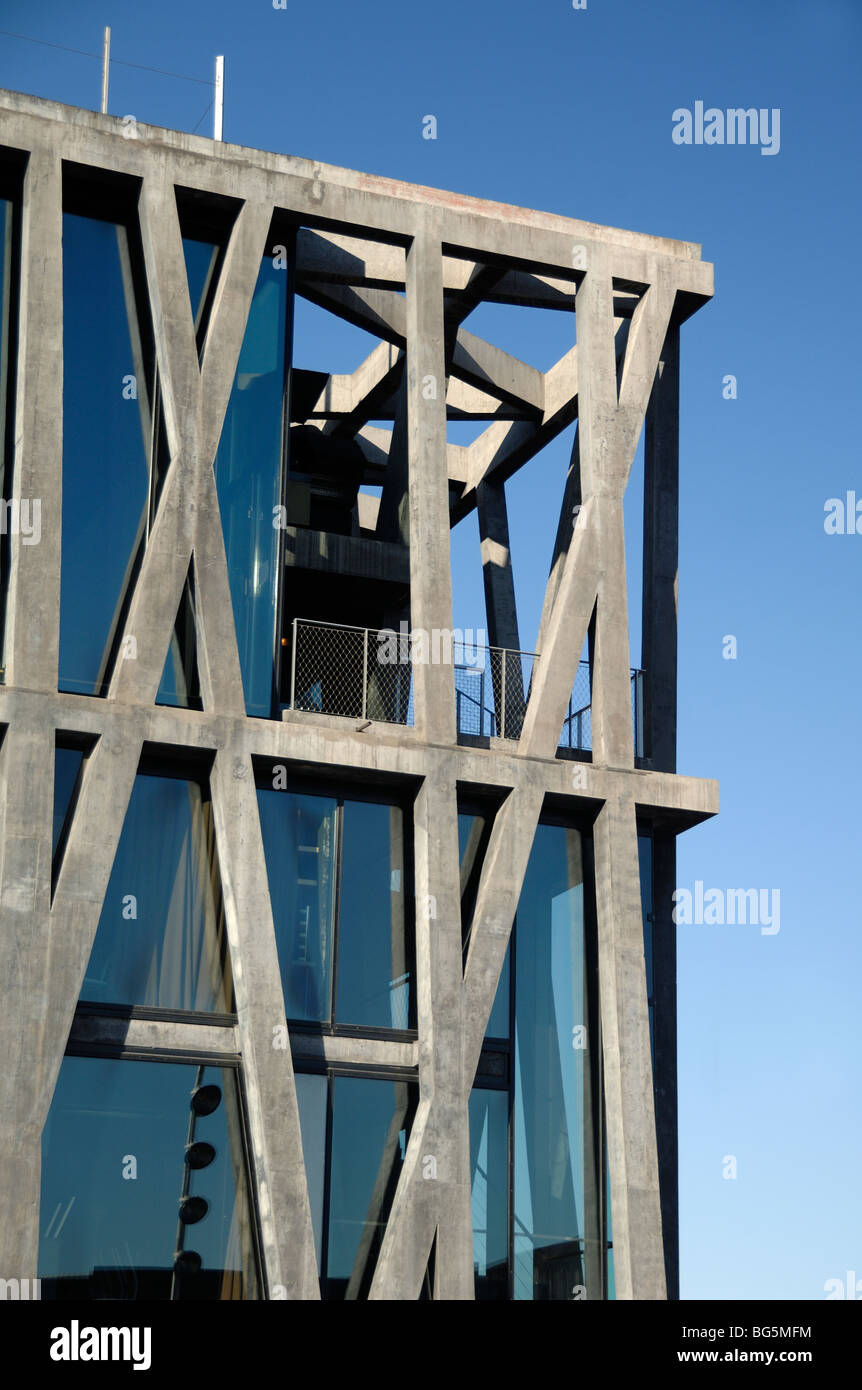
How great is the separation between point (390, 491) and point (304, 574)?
239cm

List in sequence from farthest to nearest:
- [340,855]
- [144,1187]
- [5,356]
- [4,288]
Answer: [340,855] → [4,288] → [5,356] → [144,1187]

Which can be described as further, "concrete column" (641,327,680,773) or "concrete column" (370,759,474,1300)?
"concrete column" (641,327,680,773)

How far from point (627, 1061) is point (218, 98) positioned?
52.7 ft

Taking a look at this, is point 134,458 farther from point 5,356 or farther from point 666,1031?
point 666,1031

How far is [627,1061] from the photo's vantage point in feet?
84.2

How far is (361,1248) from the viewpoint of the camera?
2397cm

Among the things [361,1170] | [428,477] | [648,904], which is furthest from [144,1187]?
[428,477]

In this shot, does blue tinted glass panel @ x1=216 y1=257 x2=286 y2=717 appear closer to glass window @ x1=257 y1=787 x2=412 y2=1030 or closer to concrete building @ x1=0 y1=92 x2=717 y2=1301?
concrete building @ x1=0 y1=92 x2=717 y2=1301

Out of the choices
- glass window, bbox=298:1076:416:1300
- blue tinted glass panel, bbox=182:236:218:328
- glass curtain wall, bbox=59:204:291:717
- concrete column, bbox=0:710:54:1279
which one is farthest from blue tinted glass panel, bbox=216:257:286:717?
glass window, bbox=298:1076:416:1300

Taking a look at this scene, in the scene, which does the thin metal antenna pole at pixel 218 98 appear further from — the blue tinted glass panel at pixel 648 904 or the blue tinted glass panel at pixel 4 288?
the blue tinted glass panel at pixel 648 904

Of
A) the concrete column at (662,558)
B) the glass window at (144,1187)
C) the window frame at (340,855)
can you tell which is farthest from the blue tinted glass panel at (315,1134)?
the concrete column at (662,558)

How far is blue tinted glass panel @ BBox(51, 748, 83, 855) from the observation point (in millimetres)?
23594

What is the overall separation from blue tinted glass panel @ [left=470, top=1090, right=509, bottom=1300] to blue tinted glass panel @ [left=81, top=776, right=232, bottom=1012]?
4164 millimetres
